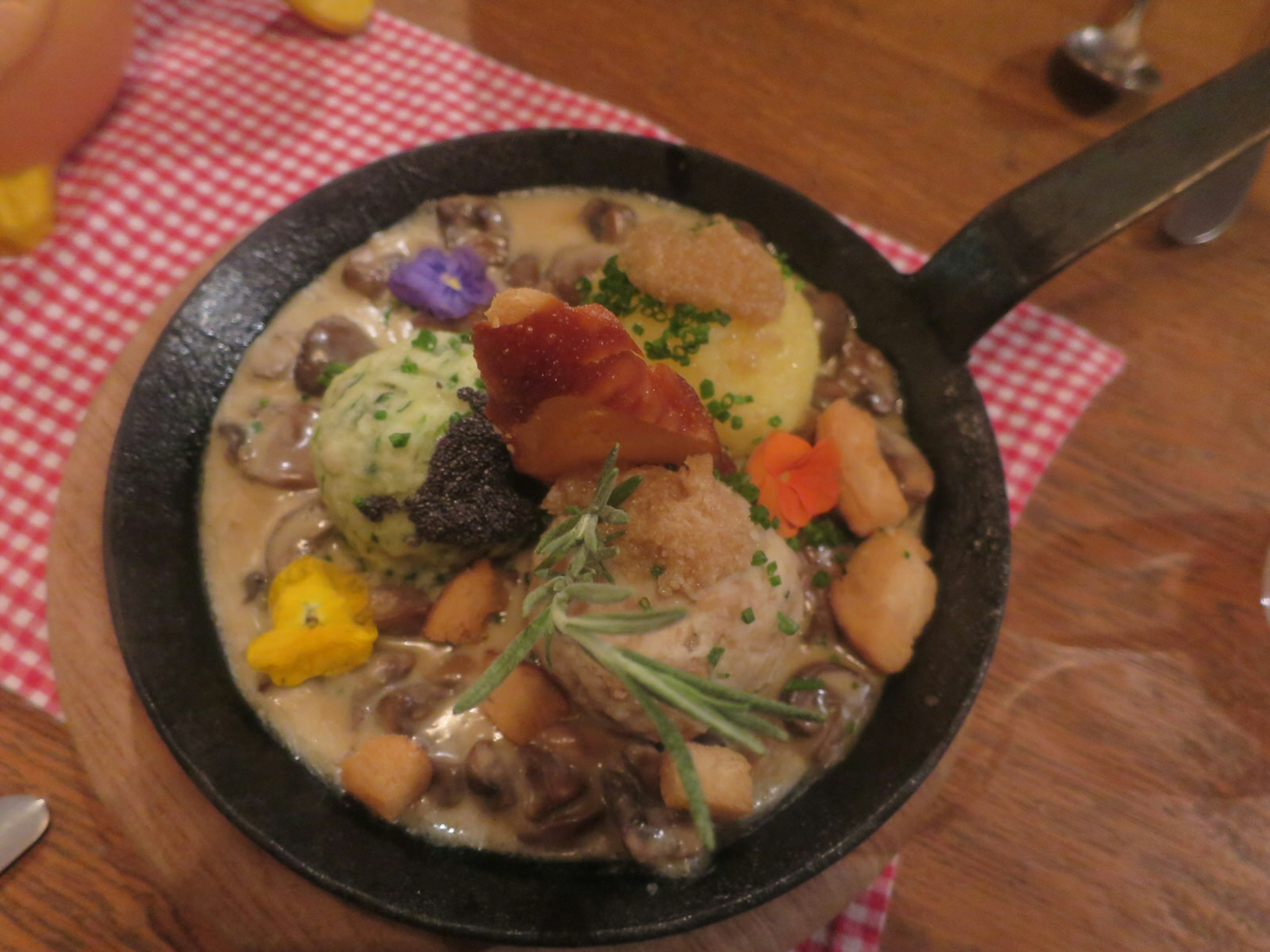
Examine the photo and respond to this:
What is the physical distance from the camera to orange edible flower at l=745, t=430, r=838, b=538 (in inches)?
69.3

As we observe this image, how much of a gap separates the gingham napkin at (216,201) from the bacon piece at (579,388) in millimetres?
1163

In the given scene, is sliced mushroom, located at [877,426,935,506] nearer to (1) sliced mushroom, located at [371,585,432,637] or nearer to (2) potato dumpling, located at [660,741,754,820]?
(2) potato dumpling, located at [660,741,754,820]

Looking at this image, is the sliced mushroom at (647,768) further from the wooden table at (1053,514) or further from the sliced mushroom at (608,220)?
the sliced mushroom at (608,220)

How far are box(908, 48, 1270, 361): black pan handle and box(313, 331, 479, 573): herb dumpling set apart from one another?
1.25 m

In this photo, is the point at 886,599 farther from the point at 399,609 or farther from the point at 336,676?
the point at 336,676

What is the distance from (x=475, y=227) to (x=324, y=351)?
21.6 inches

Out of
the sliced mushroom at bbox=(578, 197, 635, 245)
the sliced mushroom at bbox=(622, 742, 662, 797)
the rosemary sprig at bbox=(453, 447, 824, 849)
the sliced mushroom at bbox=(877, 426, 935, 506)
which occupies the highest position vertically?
the sliced mushroom at bbox=(578, 197, 635, 245)

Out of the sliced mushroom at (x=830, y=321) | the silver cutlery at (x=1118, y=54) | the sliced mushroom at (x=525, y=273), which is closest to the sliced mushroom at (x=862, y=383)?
the sliced mushroom at (x=830, y=321)

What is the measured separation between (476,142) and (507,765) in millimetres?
1624

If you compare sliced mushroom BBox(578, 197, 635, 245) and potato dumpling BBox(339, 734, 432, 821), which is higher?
sliced mushroom BBox(578, 197, 635, 245)

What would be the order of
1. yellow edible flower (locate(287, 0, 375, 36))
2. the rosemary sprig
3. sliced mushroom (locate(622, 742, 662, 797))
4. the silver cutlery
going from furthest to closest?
the silver cutlery < yellow edible flower (locate(287, 0, 375, 36)) < sliced mushroom (locate(622, 742, 662, 797)) < the rosemary sprig

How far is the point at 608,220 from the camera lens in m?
2.10

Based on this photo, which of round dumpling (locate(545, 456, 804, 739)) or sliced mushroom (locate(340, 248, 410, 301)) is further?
sliced mushroom (locate(340, 248, 410, 301))

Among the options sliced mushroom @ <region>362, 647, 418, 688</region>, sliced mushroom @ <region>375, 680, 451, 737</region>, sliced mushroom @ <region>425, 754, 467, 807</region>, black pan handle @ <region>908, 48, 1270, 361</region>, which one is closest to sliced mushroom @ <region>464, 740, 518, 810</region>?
sliced mushroom @ <region>425, 754, 467, 807</region>
